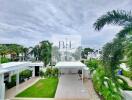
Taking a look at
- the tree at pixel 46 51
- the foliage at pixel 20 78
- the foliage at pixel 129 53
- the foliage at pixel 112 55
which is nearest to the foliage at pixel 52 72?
the foliage at pixel 20 78

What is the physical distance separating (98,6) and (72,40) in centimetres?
3150

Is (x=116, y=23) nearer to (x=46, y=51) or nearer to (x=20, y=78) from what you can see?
(x=20, y=78)

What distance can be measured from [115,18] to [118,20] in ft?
0.67

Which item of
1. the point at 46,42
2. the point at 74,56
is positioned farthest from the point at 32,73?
the point at 46,42

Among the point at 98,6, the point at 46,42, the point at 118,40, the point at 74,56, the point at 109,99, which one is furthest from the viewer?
the point at 46,42

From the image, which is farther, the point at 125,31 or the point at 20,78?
the point at 20,78

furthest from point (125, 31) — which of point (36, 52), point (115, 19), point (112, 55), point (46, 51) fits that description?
point (36, 52)

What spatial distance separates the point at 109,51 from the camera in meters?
11.8

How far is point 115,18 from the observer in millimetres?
11898

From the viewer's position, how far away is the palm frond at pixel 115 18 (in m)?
11.8

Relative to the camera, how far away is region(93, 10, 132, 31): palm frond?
11.8m

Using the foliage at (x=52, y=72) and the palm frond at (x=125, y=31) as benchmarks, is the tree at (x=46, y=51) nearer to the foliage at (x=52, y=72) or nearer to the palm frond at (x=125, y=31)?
the foliage at (x=52, y=72)

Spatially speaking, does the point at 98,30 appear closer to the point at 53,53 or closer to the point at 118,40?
the point at 118,40

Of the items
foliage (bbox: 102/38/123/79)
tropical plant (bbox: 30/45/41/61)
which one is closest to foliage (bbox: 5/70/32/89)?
foliage (bbox: 102/38/123/79)
